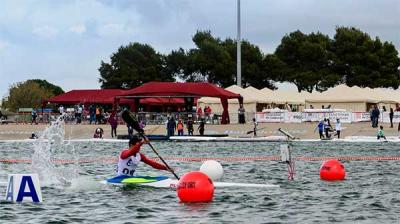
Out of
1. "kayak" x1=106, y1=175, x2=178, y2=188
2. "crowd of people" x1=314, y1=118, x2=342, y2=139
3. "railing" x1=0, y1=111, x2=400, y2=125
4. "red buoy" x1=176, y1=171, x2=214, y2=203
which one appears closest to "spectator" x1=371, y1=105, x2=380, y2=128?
"railing" x1=0, y1=111, x2=400, y2=125

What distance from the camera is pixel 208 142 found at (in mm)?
52688

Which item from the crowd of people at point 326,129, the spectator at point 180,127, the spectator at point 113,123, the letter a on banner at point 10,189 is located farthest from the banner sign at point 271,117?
the letter a on banner at point 10,189

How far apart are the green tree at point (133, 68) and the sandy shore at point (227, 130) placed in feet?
181

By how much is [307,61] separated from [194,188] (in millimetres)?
94394

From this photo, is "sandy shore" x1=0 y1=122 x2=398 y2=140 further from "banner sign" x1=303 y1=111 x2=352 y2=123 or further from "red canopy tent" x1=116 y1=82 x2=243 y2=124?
"red canopy tent" x1=116 y1=82 x2=243 y2=124

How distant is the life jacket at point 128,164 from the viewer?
22.2 m

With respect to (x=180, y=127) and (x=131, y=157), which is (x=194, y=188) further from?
(x=180, y=127)

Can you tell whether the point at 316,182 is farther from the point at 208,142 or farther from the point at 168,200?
the point at 208,142

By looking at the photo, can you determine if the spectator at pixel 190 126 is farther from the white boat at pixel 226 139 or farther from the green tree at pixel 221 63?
the green tree at pixel 221 63

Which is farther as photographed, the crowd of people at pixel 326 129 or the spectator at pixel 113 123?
the spectator at pixel 113 123

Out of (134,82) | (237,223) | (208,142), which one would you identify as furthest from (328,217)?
(134,82)

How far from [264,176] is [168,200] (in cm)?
777

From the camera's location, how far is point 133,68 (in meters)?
122

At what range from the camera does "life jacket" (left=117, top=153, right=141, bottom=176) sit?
2223cm
